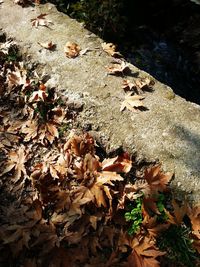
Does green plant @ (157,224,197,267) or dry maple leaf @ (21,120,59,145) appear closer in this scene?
green plant @ (157,224,197,267)

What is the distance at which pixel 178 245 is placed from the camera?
2.96m

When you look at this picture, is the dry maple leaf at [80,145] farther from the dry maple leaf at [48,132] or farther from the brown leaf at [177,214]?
the brown leaf at [177,214]

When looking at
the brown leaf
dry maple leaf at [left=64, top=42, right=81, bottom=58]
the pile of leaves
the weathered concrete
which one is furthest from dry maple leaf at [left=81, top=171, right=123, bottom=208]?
dry maple leaf at [left=64, top=42, right=81, bottom=58]

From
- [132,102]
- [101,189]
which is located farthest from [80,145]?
[132,102]

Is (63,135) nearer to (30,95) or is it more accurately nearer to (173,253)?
(30,95)

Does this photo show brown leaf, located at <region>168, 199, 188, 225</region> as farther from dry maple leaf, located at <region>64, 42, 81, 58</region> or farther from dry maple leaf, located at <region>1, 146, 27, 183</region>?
dry maple leaf, located at <region>64, 42, 81, 58</region>

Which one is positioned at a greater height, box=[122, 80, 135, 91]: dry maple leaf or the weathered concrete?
box=[122, 80, 135, 91]: dry maple leaf

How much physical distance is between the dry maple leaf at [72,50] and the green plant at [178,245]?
2.18 metres

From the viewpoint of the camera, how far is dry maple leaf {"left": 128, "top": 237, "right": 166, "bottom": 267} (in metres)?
2.83

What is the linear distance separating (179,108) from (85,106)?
0.93 meters

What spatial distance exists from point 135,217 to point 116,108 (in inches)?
43.9

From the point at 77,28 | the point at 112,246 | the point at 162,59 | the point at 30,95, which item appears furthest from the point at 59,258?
the point at 162,59

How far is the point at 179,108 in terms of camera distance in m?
3.70

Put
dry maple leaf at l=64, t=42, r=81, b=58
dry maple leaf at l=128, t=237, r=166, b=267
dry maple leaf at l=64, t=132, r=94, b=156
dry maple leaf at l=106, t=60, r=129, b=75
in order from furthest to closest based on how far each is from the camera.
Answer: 1. dry maple leaf at l=64, t=42, r=81, b=58
2. dry maple leaf at l=106, t=60, r=129, b=75
3. dry maple leaf at l=64, t=132, r=94, b=156
4. dry maple leaf at l=128, t=237, r=166, b=267
